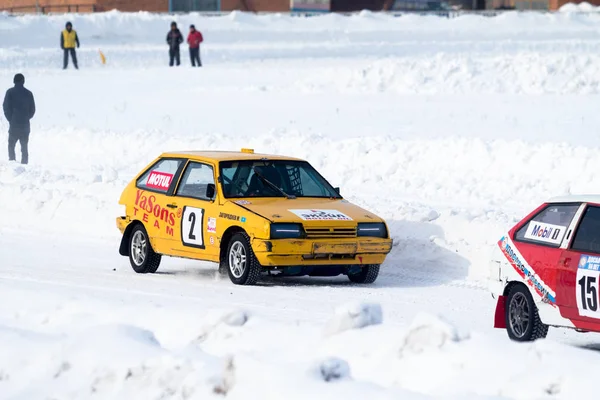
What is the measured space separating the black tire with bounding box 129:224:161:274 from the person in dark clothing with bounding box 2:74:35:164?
421 inches

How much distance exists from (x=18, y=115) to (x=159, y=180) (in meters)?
11.1

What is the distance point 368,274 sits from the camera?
13109 mm

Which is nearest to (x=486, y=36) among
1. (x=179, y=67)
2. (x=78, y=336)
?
(x=179, y=67)

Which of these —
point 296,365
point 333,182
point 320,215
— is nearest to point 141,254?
point 320,215

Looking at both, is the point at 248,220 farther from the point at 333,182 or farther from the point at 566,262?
the point at 333,182

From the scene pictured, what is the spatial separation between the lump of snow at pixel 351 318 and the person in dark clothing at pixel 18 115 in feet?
55.2


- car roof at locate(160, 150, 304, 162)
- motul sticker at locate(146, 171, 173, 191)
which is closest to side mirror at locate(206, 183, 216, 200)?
car roof at locate(160, 150, 304, 162)

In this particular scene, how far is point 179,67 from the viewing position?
43594mm

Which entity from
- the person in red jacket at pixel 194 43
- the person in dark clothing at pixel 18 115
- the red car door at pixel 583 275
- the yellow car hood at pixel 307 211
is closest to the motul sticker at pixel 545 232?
the red car door at pixel 583 275

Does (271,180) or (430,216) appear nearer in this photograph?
(271,180)

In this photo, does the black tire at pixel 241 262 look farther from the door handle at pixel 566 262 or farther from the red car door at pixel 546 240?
the door handle at pixel 566 262

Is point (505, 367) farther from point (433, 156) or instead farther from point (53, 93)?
point (53, 93)

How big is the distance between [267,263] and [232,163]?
1.68 metres

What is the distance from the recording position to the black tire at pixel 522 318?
373 inches
